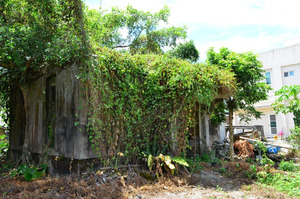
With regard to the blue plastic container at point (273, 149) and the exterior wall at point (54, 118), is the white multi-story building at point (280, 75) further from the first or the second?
the exterior wall at point (54, 118)

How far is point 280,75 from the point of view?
21.5 m

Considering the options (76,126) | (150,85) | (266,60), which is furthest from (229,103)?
(266,60)

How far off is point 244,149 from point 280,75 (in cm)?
1328

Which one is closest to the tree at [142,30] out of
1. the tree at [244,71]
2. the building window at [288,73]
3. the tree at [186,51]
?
the tree at [186,51]

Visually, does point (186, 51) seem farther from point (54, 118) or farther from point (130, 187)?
point (130, 187)

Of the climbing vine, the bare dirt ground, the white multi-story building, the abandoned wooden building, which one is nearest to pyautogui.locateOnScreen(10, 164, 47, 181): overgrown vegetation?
the bare dirt ground

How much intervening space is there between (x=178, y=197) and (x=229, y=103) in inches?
210

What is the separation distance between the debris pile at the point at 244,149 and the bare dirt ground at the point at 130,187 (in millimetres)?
4695

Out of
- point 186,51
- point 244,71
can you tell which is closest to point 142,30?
point 186,51

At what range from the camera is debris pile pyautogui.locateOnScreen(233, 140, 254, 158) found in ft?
36.2

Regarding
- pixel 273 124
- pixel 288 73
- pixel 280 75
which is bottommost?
pixel 273 124

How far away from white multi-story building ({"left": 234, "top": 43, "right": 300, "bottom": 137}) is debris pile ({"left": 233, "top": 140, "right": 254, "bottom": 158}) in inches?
444

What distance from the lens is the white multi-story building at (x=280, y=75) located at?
20891 mm

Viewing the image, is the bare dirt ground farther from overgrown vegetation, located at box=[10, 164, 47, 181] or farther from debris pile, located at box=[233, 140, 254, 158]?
debris pile, located at box=[233, 140, 254, 158]
